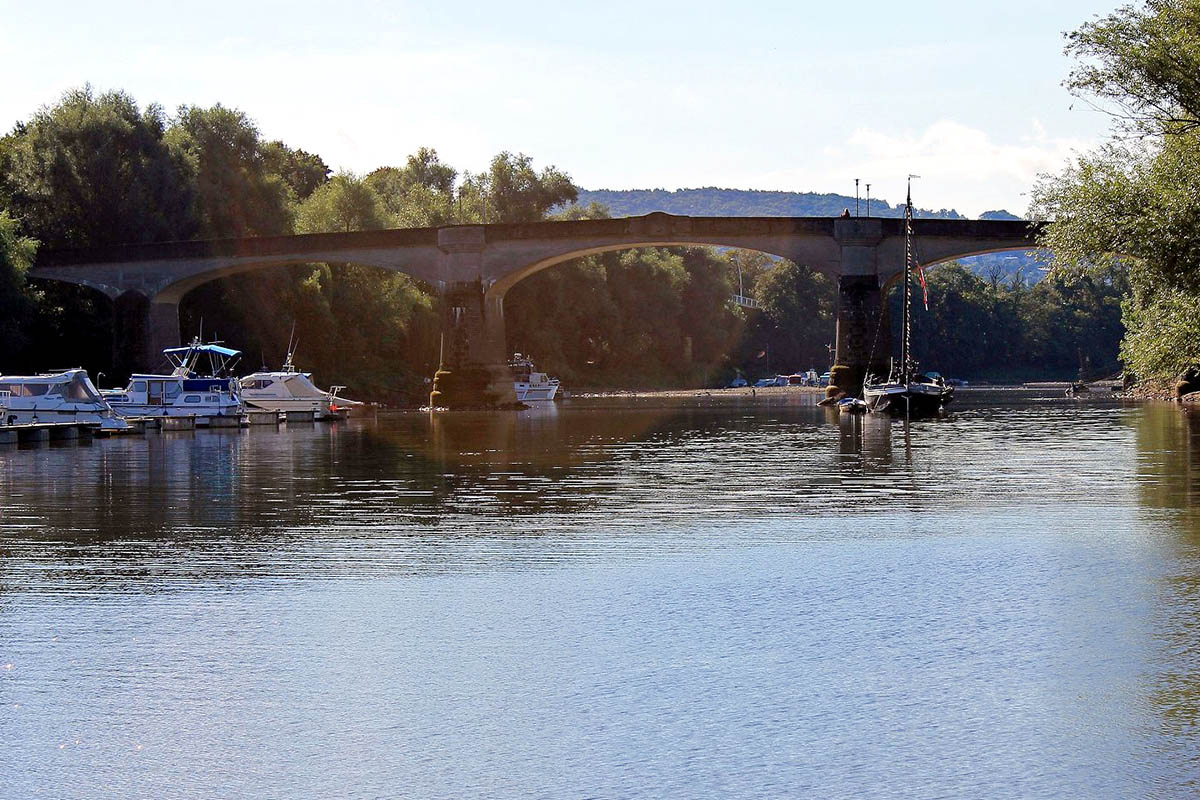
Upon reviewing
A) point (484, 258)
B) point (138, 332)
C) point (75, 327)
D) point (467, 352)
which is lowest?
point (467, 352)

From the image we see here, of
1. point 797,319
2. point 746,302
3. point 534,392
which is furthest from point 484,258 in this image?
point 746,302

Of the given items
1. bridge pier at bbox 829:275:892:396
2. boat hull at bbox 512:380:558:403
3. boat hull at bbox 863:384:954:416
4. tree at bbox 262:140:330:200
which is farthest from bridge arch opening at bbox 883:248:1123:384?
boat hull at bbox 863:384:954:416

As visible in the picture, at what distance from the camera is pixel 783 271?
168 m

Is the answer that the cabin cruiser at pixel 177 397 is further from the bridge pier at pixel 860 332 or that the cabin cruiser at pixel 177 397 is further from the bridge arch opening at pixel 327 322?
the bridge pier at pixel 860 332

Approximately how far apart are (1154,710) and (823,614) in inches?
155

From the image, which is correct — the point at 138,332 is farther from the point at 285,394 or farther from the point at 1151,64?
the point at 1151,64

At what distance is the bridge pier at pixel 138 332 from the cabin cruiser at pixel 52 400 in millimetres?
27200

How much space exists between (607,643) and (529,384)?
8360 cm

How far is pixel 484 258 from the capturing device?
8125 centimetres

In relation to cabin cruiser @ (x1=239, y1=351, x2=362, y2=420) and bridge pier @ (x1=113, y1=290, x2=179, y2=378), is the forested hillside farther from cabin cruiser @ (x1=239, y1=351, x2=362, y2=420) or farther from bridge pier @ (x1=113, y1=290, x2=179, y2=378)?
cabin cruiser @ (x1=239, y1=351, x2=362, y2=420)

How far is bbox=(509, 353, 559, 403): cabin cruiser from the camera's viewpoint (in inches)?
3762

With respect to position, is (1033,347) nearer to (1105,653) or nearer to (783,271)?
(783,271)

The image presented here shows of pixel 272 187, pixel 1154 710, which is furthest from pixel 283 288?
pixel 1154 710

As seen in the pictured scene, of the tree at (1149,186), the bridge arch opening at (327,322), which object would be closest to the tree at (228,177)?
the bridge arch opening at (327,322)
